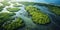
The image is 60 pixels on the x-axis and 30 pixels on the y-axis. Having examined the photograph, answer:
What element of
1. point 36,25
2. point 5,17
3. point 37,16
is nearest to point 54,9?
point 37,16

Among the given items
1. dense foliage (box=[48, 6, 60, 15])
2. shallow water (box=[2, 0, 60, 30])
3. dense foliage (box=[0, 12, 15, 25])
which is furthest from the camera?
dense foliage (box=[48, 6, 60, 15])

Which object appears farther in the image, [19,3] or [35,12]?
[19,3]

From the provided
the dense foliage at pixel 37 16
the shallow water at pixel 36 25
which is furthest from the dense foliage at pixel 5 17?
the dense foliage at pixel 37 16

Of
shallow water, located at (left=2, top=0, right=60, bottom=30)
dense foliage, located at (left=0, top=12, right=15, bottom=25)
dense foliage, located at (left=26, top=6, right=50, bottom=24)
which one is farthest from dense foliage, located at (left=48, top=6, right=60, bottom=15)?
dense foliage, located at (left=0, top=12, right=15, bottom=25)

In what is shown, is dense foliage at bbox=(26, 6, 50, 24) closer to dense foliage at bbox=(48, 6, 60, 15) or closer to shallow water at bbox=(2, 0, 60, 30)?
shallow water at bbox=(2, 0, 60, 30)

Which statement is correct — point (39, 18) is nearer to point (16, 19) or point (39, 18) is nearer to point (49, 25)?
point (49, 25)

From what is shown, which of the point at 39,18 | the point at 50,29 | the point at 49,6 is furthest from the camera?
the point at 49,6

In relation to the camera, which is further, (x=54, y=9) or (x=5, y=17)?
→ (x=54, y=9)

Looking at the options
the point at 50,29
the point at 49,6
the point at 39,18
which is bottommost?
the point at 50,29

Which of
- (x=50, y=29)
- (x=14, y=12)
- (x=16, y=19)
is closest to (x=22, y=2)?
(x=14, y=12)

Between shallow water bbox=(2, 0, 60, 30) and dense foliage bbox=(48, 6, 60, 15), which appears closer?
shallow water bbox=(2, 0, 60, 30)

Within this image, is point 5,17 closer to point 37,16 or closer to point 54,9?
point 37,16
